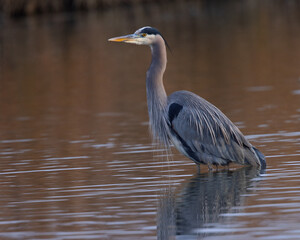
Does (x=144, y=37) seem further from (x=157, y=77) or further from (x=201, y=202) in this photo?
(x=201, y=202)

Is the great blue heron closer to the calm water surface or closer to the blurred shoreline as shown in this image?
the calm water surface

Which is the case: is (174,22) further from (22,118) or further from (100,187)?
(100,187)

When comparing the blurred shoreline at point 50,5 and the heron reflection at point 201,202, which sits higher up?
the blurred shoreline at point 50,5

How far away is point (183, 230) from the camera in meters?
6.50

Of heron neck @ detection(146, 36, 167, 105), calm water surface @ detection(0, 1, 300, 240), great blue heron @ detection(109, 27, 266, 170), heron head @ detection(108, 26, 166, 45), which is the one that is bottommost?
calm water surface @ detection(0, 1, 300, 240)

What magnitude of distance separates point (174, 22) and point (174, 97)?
24.7 meters

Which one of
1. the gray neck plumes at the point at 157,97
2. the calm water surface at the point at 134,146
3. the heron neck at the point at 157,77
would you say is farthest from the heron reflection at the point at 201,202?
the heron neck at the point at 157,77

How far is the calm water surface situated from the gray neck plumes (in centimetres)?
38

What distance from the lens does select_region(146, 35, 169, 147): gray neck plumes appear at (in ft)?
31.0

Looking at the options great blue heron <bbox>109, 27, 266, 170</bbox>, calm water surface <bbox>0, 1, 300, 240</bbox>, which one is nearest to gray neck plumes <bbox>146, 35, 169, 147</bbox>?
great blue heron <bbox>109, 27, 266, 170</bbox>

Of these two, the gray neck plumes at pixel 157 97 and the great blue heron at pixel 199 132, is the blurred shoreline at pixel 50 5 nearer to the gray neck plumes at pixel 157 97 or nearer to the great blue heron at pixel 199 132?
the gray neck plumes at pixel 157 97

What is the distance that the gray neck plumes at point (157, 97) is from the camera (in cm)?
944

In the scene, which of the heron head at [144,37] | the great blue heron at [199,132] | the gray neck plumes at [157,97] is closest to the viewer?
the great blue heron at [199,132]

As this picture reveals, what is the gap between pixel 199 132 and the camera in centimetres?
911
